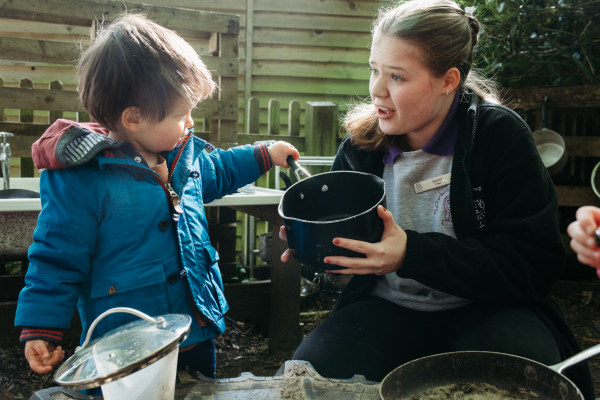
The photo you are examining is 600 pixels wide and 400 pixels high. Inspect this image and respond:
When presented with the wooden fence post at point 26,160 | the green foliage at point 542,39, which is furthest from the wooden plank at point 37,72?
the green foliage at point 542,39

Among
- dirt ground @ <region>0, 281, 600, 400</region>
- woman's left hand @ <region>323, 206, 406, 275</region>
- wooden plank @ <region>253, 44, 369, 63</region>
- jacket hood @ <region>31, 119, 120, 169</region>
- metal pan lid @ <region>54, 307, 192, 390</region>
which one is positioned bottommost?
dirt ground @ <region>0, 281, 600, 400</region>

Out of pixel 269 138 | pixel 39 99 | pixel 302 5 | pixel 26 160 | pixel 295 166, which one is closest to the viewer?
pixel 295 166

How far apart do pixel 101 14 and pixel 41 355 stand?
267 centimetres

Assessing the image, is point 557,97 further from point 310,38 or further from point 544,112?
point 310,38

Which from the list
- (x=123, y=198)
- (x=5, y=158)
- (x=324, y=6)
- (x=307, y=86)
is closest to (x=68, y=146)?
(x=123, y=198)

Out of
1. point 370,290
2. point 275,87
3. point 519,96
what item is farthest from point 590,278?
point 275,87

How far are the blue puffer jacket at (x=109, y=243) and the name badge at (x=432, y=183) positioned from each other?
68 cm

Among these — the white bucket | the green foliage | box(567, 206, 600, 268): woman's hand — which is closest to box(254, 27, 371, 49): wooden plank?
the green foliage

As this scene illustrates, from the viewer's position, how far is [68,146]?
1.40 m

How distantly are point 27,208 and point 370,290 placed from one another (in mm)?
1508

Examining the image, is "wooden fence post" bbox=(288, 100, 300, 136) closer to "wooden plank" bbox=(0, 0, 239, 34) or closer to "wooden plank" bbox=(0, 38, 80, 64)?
"wooden plank" bbox=(0, 0, 239, 34)

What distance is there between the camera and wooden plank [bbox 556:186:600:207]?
3.83 meters

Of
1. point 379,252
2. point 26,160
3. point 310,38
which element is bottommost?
point 26,160

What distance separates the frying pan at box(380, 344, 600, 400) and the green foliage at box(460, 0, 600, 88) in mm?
3162
